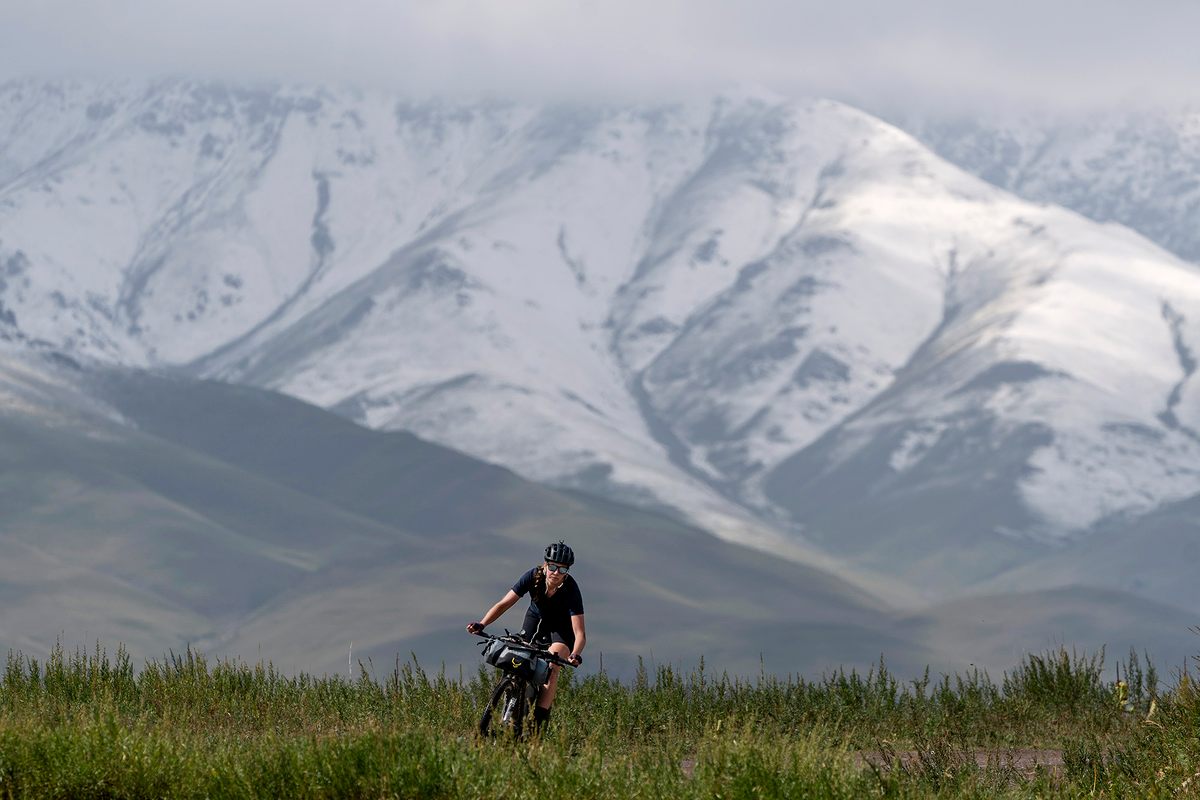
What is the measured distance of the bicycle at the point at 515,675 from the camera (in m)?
17.6

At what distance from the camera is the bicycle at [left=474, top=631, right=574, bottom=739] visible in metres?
17.6

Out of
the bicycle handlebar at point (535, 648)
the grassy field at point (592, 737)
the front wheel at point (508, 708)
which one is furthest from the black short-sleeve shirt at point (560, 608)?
the grassy field at point (592, 737)

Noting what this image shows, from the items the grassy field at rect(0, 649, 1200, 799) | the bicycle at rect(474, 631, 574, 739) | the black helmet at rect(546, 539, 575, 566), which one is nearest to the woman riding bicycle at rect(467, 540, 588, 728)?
the black helmet at rect(546, 539, 575, 566)

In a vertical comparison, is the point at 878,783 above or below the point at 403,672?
below

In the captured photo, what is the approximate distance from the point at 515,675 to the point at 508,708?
43 cm

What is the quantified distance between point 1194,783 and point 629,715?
7747 mm

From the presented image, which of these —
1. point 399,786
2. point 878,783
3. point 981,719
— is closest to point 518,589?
point 399,786

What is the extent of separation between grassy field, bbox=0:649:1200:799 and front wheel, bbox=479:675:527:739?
0.29 m

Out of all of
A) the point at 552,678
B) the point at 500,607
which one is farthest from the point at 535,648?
the point at 500,607

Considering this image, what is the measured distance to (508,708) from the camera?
1802cm

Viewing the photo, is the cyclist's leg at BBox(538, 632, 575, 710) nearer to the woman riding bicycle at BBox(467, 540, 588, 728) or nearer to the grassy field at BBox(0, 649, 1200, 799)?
the woman riding bicycle at BBox(467, 540, 588, 728)

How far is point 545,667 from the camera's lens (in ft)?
58.2

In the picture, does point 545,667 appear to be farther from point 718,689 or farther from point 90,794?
point 718,689

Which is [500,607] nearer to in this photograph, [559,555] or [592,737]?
[559,555]
